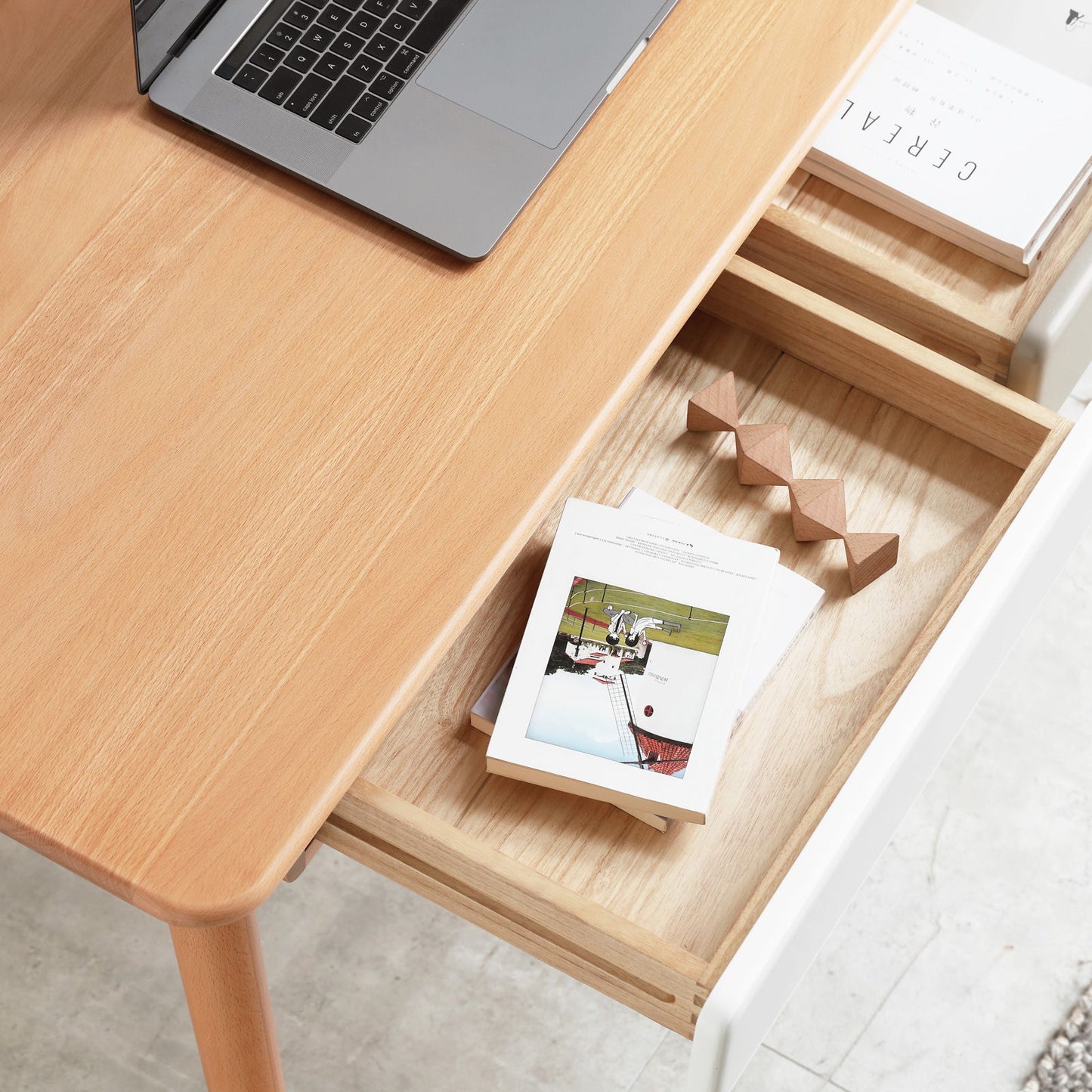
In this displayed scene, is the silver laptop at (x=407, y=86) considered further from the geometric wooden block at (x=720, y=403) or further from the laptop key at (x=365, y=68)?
the geometric wooden block at (x=720, y=403)

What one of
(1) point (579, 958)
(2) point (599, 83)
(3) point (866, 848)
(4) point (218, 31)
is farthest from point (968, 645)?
(4) point (218, 31)

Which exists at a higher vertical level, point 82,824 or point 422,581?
point 422,581

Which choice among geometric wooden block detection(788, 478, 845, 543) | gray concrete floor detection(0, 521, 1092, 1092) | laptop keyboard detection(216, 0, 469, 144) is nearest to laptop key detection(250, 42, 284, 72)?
laptop keyboard detection(216, 0, 469, 144)

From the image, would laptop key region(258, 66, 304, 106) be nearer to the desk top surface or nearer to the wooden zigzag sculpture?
the desk top surface

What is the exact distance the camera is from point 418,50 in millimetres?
863

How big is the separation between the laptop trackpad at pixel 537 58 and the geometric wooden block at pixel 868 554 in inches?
13.4

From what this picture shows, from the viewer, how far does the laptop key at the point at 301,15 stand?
2.84ft

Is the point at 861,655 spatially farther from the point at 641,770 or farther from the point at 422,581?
the point at 422,581

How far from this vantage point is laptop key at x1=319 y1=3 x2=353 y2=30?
34.1 inches

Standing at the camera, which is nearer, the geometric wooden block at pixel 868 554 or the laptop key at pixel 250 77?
the laptop key at pixel 250 77

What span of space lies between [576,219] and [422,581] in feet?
0.81

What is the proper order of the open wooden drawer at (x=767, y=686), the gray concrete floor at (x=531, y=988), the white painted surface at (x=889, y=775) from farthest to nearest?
the gray concrete floor at (x=531, y=988)
the open wooden drawer at (x=767, y=686)
the white painted surface at (x=889, y=775)

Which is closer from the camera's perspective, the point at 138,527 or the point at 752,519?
the point at 138,527

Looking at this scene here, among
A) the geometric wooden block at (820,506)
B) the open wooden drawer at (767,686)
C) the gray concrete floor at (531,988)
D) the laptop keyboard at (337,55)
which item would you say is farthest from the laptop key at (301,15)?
the gray concrete floor at (531,988)
